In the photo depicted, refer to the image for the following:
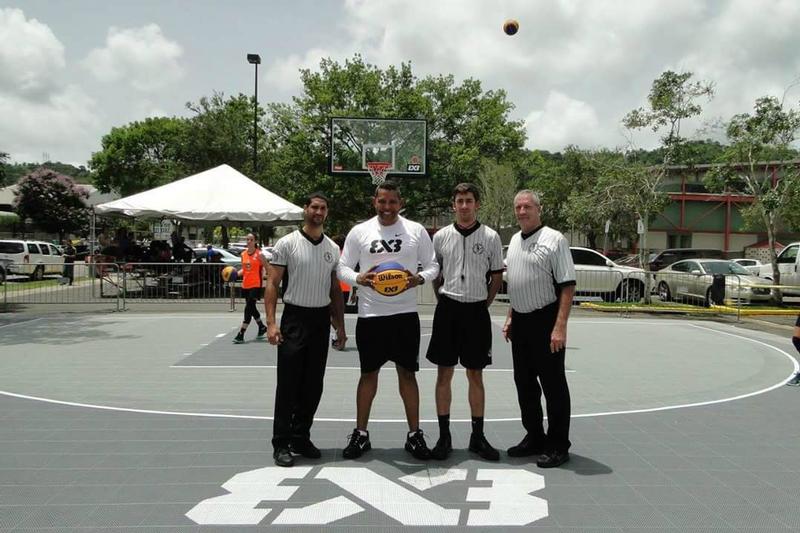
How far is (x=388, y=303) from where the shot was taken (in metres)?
4.88

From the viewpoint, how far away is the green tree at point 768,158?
795 inches

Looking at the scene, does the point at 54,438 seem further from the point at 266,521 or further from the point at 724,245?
the point at 724,245

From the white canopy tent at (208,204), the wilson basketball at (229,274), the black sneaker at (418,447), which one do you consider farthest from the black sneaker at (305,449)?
the white canopy tent at (208,204)

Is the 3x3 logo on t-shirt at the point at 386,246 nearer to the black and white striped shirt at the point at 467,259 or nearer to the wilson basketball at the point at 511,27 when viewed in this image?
the black and white striped shirt at the point at 467,259

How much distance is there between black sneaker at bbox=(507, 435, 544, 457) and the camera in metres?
5.18

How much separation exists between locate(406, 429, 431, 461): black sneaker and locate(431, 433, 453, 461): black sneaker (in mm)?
53

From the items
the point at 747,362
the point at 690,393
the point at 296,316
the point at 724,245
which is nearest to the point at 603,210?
the point at 747,362

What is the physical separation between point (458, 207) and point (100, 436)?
141 inches

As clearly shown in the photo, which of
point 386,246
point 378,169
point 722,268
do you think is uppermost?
point 378,169

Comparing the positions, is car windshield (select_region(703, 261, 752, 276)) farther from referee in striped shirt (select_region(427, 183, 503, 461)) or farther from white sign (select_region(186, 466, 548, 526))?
white sign (select_region(186, 466, 548, 526))

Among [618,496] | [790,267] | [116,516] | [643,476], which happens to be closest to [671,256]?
[790,267]

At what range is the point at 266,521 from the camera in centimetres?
388

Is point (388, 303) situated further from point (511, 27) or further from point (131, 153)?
point (131, 153)

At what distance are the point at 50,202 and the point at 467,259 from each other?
187ft
